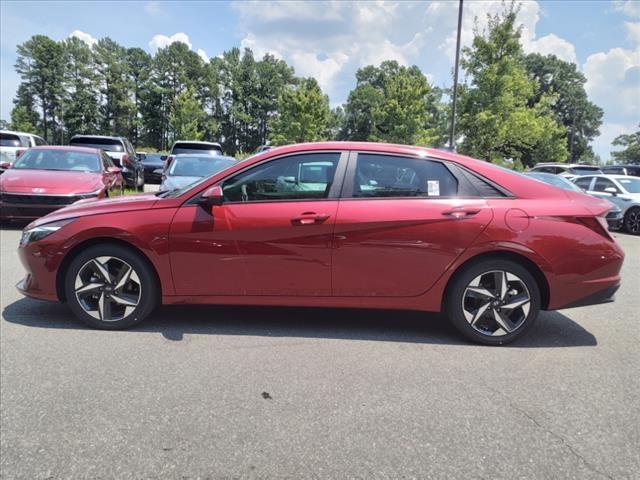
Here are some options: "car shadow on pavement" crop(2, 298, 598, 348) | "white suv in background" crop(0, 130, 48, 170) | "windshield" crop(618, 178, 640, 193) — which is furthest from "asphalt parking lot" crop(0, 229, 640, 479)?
"white suv in background" crop(0, 130, 48, 170)

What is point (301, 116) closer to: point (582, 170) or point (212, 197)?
point (582, 170)

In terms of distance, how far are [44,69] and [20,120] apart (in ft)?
26.7

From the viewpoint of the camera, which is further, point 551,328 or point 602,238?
point 551,328

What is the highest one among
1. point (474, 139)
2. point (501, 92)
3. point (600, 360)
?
point (501, 92)

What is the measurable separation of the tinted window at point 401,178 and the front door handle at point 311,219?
33cm

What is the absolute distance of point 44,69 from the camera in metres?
67.2

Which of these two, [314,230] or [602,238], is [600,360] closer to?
[602,238]

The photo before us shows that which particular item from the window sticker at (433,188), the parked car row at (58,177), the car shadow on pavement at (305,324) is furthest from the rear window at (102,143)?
the window sticker at (433,188)

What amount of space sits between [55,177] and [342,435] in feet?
26.9

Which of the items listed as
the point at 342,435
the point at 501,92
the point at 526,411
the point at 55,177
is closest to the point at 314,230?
the point at 342,435

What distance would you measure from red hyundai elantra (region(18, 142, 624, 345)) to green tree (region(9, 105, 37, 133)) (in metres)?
74.4

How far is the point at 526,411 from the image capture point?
9.13 ft

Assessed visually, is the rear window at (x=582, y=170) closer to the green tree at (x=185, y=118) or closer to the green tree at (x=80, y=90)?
the green tree at (x=185, y=118)

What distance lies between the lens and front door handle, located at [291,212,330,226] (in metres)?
3.71
